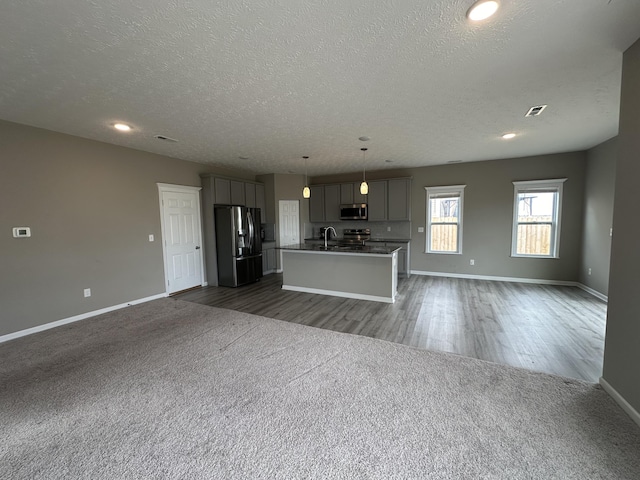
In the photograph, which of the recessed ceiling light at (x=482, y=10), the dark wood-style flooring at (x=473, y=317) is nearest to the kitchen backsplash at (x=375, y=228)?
the dark wood-style flooring at (x=473, y=317)

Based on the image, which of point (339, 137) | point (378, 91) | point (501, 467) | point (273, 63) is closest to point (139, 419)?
point (501, 467)

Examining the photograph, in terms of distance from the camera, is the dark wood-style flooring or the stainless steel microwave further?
the stainless steel microwave

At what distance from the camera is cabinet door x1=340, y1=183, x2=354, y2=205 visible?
714cm

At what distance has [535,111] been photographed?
312 cm

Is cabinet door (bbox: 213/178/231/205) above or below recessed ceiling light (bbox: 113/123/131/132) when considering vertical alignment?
below

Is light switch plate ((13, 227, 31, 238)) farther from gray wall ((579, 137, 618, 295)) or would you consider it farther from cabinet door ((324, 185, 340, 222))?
gray wall ((579, 137, 618, 295))

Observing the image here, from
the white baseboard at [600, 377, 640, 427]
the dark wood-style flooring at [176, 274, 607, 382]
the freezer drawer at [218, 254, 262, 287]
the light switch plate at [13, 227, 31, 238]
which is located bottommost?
the dark wood-style flooring at [176, 274, 607, 382]

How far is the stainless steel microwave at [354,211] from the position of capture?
6.94 metres

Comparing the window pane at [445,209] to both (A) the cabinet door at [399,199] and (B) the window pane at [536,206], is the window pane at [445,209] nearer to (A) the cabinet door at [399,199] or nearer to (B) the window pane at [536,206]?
(A) the cabinet door at [399,199]

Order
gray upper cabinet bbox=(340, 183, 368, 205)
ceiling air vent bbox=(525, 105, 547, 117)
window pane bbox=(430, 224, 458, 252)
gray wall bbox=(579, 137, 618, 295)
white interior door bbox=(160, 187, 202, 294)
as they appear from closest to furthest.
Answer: ceiling air vent bbox=(525, 105, 547, 117) → gray wall bbox=(579, 137, 618, 295) → white interior door bbox=(160, 187, 202, 294) → window pane bbox=(430, 224, 458, 252) → gray upper cabinet bbox=(340, 183, 368, 205)

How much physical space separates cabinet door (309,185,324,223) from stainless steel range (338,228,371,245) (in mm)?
820

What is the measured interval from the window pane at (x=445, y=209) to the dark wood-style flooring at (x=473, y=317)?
154 cm

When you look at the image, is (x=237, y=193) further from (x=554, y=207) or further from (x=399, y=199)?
(x=554, y=207)

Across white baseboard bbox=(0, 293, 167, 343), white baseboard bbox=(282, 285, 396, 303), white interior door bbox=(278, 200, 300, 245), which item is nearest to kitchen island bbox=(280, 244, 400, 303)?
white baseboard bbox=(282, 285, 396, 303)
